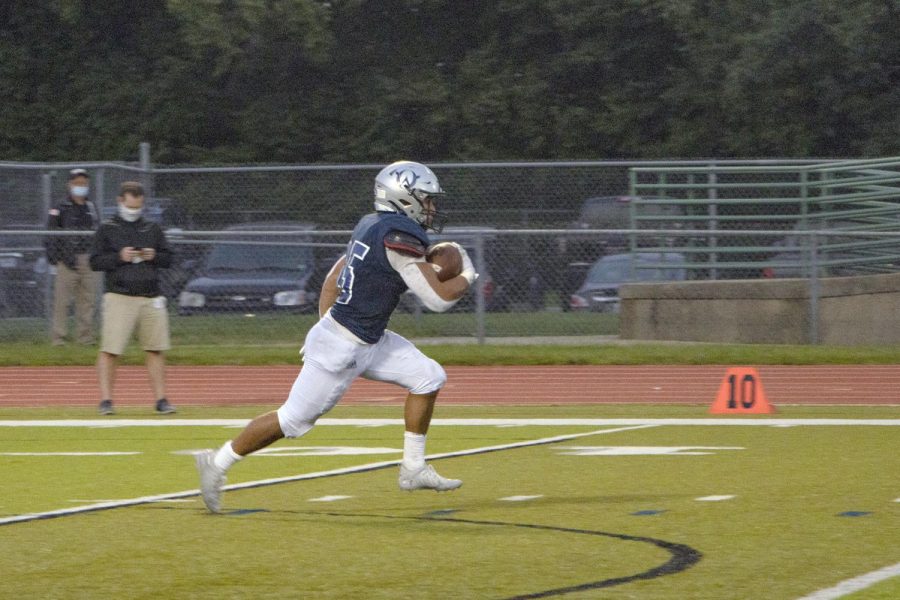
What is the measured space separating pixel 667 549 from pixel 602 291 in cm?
1420

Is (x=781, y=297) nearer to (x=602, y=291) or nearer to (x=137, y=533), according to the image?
(x=602, y=291)

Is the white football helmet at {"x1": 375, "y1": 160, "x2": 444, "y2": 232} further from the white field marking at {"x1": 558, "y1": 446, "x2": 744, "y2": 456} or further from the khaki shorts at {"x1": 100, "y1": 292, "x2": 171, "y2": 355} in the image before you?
the khaki shorts at {"x1": 100, "y1": 292, "x2": 171, "y2": 355}

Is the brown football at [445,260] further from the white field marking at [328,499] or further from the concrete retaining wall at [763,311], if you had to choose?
the concrete retaining wall at [763,311]

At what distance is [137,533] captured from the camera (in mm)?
7492

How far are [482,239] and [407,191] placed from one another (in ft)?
37.9

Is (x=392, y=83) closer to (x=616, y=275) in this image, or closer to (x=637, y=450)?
(x=616, y=275)

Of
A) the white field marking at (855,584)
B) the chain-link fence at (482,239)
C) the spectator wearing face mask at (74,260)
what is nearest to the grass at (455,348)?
the chain-link fence at (482,239)

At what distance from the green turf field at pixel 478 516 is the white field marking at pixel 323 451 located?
22 mm

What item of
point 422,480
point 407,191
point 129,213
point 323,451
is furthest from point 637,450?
point 129,213

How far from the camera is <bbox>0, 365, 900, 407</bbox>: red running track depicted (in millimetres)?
15602

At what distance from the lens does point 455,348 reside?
19.1 meters

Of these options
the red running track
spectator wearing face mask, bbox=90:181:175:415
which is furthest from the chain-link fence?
spectator wearing face mask, bbox=90:181:175:415

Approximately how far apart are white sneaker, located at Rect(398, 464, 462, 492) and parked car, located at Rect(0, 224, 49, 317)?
12.4 metres

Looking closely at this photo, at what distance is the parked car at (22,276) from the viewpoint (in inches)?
→ 790
